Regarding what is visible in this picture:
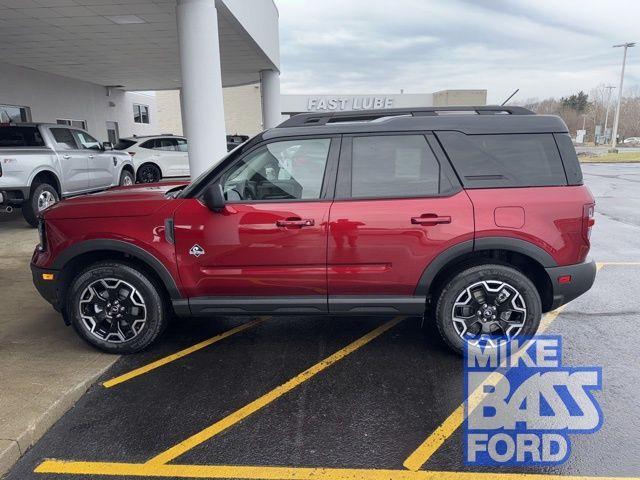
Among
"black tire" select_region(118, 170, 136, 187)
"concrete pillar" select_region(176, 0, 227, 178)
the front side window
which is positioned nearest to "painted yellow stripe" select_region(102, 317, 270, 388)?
"concrete pillar" select_region(176, 0, 227, 178)

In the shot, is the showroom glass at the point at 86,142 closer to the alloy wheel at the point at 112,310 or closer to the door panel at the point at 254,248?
the alloy wheel at the point at 112,310

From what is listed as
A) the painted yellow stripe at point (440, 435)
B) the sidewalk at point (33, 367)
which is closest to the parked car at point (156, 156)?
the sidewalk at point (33, 367)

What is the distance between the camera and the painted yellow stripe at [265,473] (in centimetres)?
261

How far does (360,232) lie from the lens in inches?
145

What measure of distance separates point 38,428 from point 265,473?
1493 millimetres

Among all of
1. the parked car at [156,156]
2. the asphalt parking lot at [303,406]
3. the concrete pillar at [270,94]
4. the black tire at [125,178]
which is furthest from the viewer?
the concrete pillar at [270,94]

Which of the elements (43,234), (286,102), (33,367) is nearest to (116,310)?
(33,367)

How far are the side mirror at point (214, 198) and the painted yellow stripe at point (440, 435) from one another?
215 cm

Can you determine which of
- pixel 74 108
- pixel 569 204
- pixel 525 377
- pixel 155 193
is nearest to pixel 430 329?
pixel 525 377

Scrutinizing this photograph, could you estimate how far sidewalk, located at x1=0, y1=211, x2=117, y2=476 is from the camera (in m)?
2.99

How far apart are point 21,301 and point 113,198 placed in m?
2.08

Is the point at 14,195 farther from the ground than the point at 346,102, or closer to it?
closer to it

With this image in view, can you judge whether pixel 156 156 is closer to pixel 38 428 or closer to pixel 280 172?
pixel 280 172

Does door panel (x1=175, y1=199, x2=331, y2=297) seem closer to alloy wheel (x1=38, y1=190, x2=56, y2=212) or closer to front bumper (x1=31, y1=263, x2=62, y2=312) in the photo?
front bumper (x1=31, y1=263, x2=62, y2=312)
